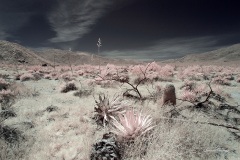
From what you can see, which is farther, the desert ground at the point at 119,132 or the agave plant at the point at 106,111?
the agave plant at the point at 106,111

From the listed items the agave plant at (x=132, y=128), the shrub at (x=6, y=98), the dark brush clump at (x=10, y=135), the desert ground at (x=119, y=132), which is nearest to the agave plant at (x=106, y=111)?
the desert ground at (x=119, y=132)

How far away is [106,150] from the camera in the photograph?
14.8 feet

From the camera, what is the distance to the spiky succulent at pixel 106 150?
446 centimetres

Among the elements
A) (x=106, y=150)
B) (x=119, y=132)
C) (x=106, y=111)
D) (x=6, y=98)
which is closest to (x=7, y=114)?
(x=6, y=98)

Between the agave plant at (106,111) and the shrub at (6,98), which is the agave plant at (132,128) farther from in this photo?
the shrub at (6,98)

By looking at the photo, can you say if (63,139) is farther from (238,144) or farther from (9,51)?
(9,51)

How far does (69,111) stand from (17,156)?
9.32 ft

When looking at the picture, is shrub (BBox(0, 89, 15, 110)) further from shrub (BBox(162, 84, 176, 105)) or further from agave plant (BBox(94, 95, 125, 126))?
shrub (BBox(162, 84, 176, 105))

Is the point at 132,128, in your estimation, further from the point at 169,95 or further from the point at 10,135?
the point at 10,135

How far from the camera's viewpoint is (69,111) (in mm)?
7605

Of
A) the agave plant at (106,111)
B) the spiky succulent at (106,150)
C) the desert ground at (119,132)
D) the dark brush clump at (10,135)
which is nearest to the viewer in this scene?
the spiky succulent at (106,150)

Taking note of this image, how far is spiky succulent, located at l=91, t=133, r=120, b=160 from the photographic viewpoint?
14.6ft

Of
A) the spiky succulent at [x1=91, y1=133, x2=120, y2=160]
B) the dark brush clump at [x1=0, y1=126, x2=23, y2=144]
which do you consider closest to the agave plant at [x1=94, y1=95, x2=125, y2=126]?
the spiky succulent at [x1=91, y1=133, x2=120, y2=160]

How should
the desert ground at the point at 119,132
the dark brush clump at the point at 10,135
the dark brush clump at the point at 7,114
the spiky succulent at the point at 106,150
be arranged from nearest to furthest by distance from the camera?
the spiky succulent at the point at 106,150 → the desert ground at the point at 119,132 → the dark brush clump at the point at 10,135 → the dark brush clump at the point at 7,114
